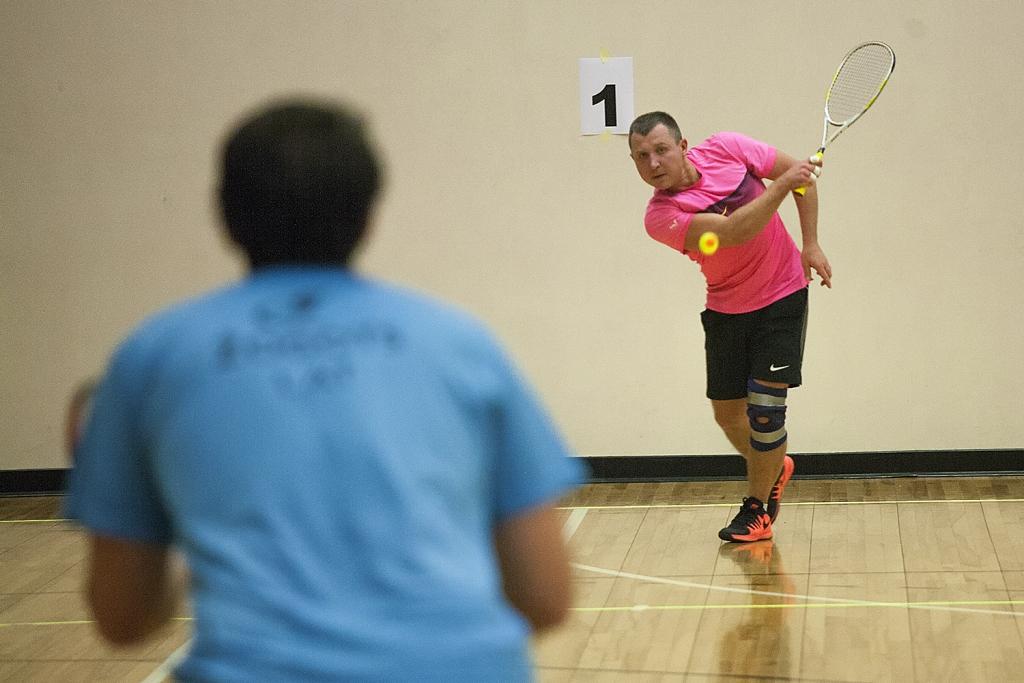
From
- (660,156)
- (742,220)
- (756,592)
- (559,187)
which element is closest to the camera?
(756,592)

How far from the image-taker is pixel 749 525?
517cm

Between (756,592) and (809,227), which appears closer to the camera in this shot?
(756,592)

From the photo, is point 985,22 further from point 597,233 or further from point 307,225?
point 307,225

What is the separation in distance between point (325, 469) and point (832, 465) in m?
5.33


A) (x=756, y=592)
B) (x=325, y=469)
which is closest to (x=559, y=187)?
(x=756, y=592)

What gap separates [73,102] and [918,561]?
14.4 feet

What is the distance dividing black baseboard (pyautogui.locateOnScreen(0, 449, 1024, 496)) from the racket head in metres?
1.80

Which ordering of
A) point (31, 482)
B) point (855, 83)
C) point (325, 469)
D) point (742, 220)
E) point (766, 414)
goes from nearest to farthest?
point (325, 469) → point (742, 220) → point (766, 414) → point (855, 83) → point (31, 482)

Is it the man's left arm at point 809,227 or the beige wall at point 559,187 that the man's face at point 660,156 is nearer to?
the man's left arm at point 809,227

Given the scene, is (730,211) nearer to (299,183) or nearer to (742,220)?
(742,220)

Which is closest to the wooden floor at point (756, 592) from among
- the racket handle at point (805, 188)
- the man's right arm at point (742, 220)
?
the man's right arm at point (742, 220)

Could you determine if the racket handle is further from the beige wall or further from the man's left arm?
the beige wall

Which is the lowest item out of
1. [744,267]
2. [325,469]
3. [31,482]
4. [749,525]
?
[31,482]

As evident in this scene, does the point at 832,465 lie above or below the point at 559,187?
below
